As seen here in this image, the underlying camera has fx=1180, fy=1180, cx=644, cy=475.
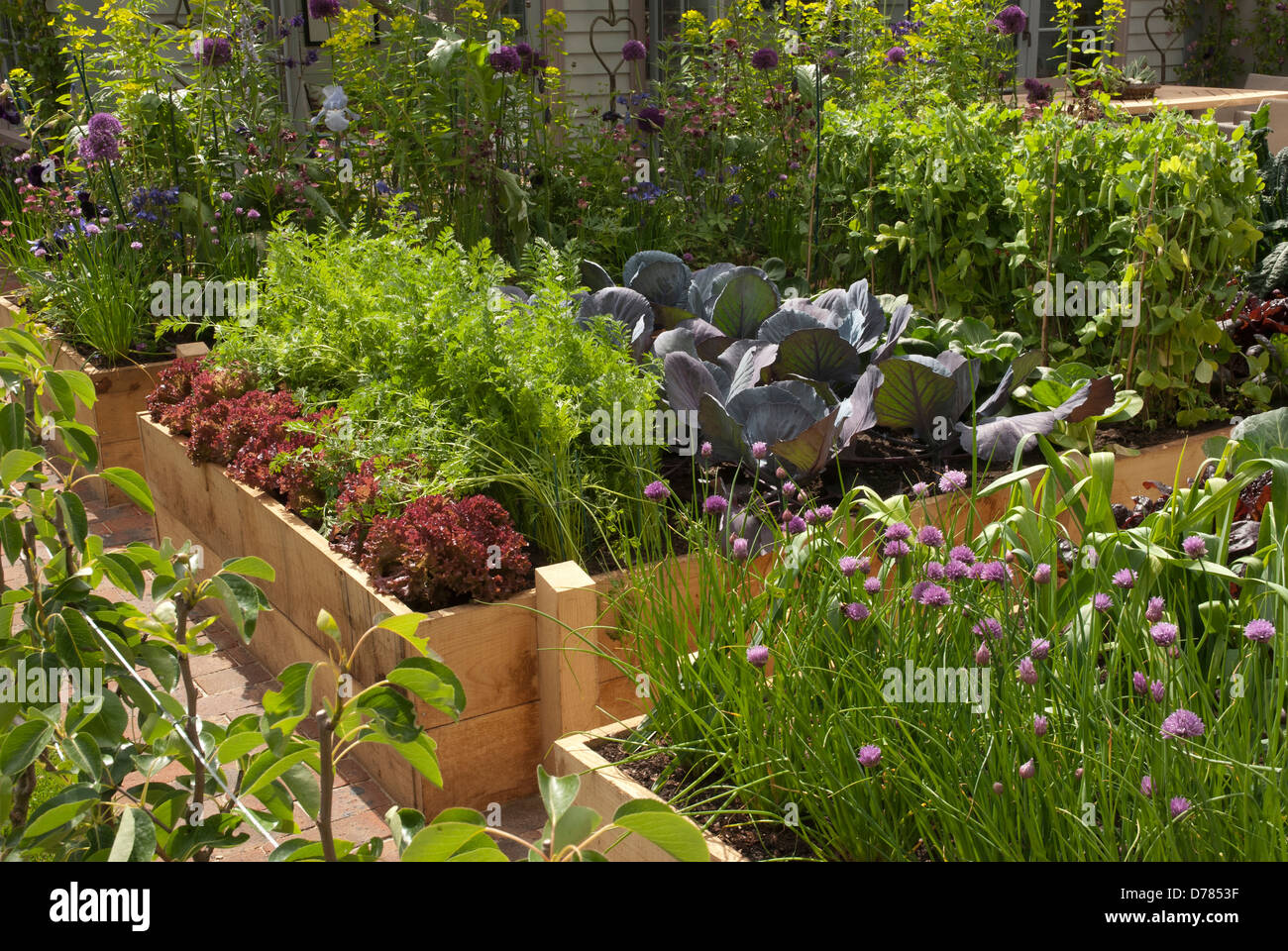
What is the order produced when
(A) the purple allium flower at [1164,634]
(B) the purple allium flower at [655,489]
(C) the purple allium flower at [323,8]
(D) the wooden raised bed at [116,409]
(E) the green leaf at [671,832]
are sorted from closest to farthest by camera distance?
(E) the green leaf at [671,832]
(A) the purple allium flower at [1164,634]
(B) the purple allium flower at [655,489]
(D) the wooden raised bed at [116,409]
(C) the purple allium flower at [323,8]

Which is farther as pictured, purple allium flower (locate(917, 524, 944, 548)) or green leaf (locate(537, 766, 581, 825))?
purple allium flower (locate(917, 524, 944, 548))

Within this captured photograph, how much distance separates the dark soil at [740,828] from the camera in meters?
1.98

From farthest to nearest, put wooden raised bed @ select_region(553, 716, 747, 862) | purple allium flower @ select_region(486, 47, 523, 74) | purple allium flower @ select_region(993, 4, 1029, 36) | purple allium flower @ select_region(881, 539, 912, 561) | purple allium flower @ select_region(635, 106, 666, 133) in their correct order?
purple allium flower @ select_region(993, 4, 1029, 36) → purple allium flower @ select_region(635, 106, 666, 133) → purple allium flower @ select_region(486, 47, 523, 74) → wooden raised bed @ select_region(553, 716, 747, 862) → purple allium flower @ select_region(881, 539, 912, 561)

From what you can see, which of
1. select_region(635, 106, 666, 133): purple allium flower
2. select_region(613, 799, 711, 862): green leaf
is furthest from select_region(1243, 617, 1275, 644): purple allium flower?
select_region(635, 106, 666, 133): purple allium flower

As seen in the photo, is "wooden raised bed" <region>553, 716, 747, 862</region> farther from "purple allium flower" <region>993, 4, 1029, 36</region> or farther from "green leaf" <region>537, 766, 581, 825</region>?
"purple allium flower" <region>993, 4, 1029, 36</region>

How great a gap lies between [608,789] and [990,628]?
77 cm

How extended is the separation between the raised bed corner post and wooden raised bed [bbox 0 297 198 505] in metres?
2.60

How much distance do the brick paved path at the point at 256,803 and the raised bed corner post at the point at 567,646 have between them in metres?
0.24

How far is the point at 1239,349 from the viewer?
422cm

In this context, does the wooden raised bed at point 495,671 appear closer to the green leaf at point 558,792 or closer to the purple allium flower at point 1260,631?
the purple allium flower at point 1260,631

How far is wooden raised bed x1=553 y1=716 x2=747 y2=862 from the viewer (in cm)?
205

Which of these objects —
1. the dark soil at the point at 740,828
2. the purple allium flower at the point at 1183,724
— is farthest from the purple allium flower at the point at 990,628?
the dark soil at the point at 740,828

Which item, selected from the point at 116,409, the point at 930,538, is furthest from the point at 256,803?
the point at 116,409
